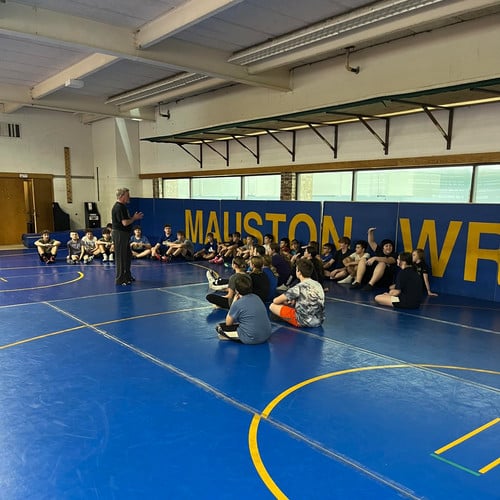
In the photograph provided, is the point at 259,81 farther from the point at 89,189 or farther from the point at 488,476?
the point at 89,189

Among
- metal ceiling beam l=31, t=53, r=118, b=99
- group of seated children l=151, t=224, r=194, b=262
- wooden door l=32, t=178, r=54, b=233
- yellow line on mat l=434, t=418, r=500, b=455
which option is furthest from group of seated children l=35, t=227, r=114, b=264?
yellow line on mat l=434, t=418, r=500, b=455

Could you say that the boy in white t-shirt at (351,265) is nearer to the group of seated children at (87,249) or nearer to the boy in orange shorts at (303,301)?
the boy in orange shorts at (303,301)

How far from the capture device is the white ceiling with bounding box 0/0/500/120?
8.33m

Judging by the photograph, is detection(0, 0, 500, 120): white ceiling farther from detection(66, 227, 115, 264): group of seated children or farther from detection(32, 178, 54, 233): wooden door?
detection(32, 178, 54, 233): wooden door

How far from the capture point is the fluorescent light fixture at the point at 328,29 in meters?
7.88

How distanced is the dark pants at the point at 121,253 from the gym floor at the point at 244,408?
252cm

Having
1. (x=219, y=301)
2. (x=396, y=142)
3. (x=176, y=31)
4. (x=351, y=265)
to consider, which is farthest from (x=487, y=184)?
(x=176, y=31)

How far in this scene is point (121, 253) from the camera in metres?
10.3

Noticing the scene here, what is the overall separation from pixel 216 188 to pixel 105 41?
28.6ft

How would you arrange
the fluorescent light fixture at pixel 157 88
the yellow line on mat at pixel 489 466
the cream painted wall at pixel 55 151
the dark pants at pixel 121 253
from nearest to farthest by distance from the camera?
the yellow line on mat at pixel 489 466 < the dark pants at pixel 121 253 < the fluorescent light fixture at pixel 157 88 < the cream painted wall at pixel 55 151

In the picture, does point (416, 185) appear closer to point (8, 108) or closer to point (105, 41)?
point (105, 41)

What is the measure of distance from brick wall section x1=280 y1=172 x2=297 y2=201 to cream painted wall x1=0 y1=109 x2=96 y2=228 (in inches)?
457

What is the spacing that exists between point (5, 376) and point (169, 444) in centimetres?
250

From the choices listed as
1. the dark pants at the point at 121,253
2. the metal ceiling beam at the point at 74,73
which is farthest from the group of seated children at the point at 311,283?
the metal ceiling beam at the point at 74,73
